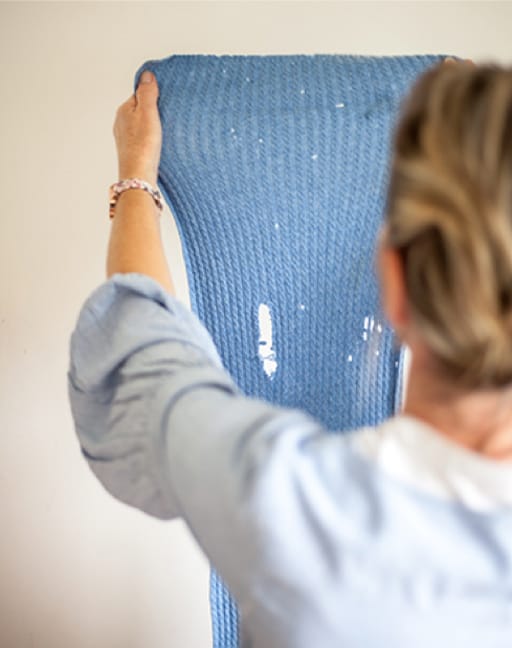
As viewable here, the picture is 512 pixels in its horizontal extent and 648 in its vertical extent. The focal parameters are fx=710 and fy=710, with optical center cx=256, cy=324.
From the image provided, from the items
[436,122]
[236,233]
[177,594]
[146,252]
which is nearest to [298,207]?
[236,233]

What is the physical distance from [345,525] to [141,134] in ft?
1.49

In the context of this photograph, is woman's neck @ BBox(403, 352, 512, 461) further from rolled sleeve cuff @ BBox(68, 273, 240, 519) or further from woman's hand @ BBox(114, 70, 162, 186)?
woman's hand @ BBox(114, 70, 162, 186)

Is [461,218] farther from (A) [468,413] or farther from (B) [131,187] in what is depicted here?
(B) [131,187]

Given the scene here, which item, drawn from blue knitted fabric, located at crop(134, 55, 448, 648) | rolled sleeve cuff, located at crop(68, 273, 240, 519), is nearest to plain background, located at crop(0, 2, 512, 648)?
blue knitted fabric, located at crop(134, 55, 448, 648)

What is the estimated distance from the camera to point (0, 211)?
1.05 metres

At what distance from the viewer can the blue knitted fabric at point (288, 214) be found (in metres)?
0.70

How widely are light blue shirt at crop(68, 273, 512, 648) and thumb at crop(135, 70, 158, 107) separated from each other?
0.38 m

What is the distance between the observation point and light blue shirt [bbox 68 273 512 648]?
1.18 ft

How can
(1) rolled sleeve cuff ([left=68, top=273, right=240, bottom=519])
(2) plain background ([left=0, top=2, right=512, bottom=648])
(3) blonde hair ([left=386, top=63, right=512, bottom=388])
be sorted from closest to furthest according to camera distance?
(3) blonde hair ([left=386, top=63, right=512, bottom=388]) → (1) rolled sleeve cuff ([left=68, top=273, right=240, bottom=519]) → (2) plain background ([left=0, top=2, right=512, bottom=648])

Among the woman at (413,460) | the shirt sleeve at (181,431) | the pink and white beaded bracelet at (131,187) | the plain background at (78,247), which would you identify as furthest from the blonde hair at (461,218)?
the plain background at (78,247)

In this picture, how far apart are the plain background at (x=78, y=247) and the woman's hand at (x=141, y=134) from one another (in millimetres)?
325

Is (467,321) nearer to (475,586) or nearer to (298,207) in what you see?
(475,586)

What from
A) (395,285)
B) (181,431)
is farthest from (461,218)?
(181,431)

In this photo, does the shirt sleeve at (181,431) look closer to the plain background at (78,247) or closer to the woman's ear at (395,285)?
the woman's ear at (395,285)
